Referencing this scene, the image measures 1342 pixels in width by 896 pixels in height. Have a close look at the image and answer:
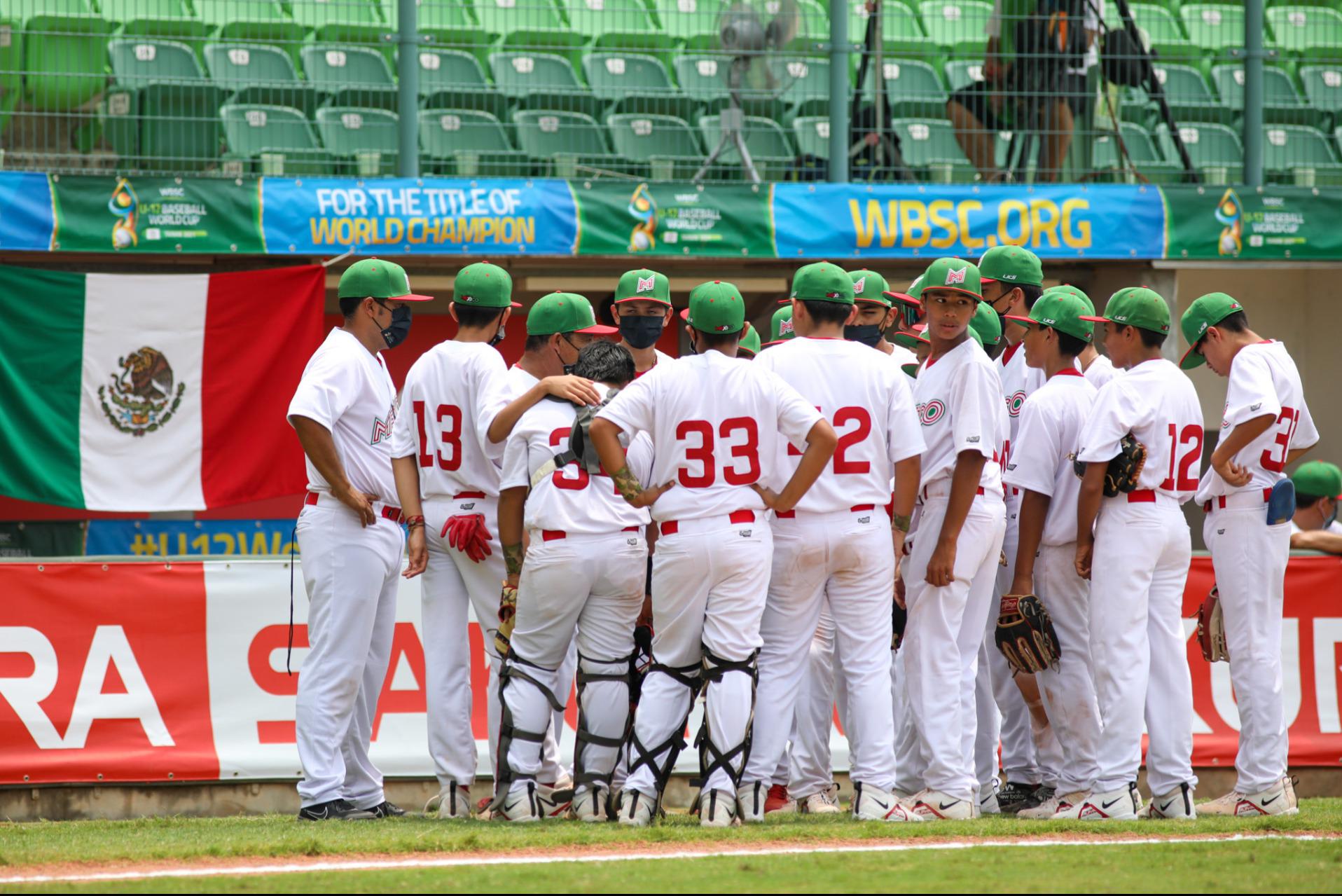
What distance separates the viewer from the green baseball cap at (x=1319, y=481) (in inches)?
333

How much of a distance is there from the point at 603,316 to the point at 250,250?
2.83 metres

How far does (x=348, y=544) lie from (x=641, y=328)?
145 centimetres

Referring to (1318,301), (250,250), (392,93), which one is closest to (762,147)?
(392,93)

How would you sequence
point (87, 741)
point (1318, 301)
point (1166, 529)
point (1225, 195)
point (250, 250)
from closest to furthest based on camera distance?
point (1166, 529), point (87, 741), point (250, 250), point (1225, 195), point (1318, 301)

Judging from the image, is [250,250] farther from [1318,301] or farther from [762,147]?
[1318,301]

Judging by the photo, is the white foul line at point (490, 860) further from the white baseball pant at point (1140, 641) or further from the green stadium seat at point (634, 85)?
the green stadium seat at point (634, 85)

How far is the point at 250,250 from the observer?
9.97 metres

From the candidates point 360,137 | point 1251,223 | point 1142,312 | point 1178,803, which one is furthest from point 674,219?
point 1178,803

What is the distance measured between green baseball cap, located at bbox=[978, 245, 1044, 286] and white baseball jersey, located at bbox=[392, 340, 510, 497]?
2261 mm

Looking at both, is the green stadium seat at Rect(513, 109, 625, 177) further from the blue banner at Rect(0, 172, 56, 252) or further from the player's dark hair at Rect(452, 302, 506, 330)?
the player's dark hair at Rect(452, 302, 506, 330)

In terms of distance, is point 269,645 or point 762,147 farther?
point 762,147

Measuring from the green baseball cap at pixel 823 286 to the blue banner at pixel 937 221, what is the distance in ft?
15.8

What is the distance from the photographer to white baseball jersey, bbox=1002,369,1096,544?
6.20 m

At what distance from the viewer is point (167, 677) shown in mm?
7273
